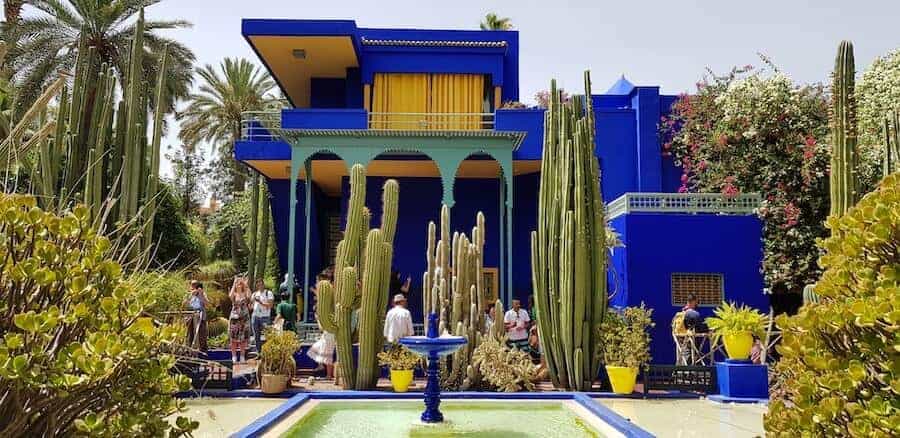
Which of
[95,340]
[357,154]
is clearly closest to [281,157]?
[357,154]

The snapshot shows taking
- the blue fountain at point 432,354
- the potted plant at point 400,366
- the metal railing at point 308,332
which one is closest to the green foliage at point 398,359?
the potted plant at point 400,366

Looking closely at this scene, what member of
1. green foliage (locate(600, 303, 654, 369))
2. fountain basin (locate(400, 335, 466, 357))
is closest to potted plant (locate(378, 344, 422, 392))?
fountain basin (locate(400, 335, 466, 357))

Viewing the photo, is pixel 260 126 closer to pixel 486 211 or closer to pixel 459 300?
pixel 486 211

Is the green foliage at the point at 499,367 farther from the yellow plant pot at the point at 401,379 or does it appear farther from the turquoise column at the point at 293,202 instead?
the turquoise column at the point at 293,202

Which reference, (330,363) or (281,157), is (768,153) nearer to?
(330,363)

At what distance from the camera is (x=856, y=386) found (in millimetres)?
2656

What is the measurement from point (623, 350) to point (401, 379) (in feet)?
11.0

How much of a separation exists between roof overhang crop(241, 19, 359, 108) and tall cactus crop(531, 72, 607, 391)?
25.0 feet

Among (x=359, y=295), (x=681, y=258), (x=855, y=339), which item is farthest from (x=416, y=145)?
(x=855, y=339)

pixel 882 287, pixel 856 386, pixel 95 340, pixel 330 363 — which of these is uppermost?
pixel 882 287

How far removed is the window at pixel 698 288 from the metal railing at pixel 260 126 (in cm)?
980

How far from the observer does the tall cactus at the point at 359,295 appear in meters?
10.3

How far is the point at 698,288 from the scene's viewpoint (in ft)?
40.9

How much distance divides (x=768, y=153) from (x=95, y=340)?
546 inches
